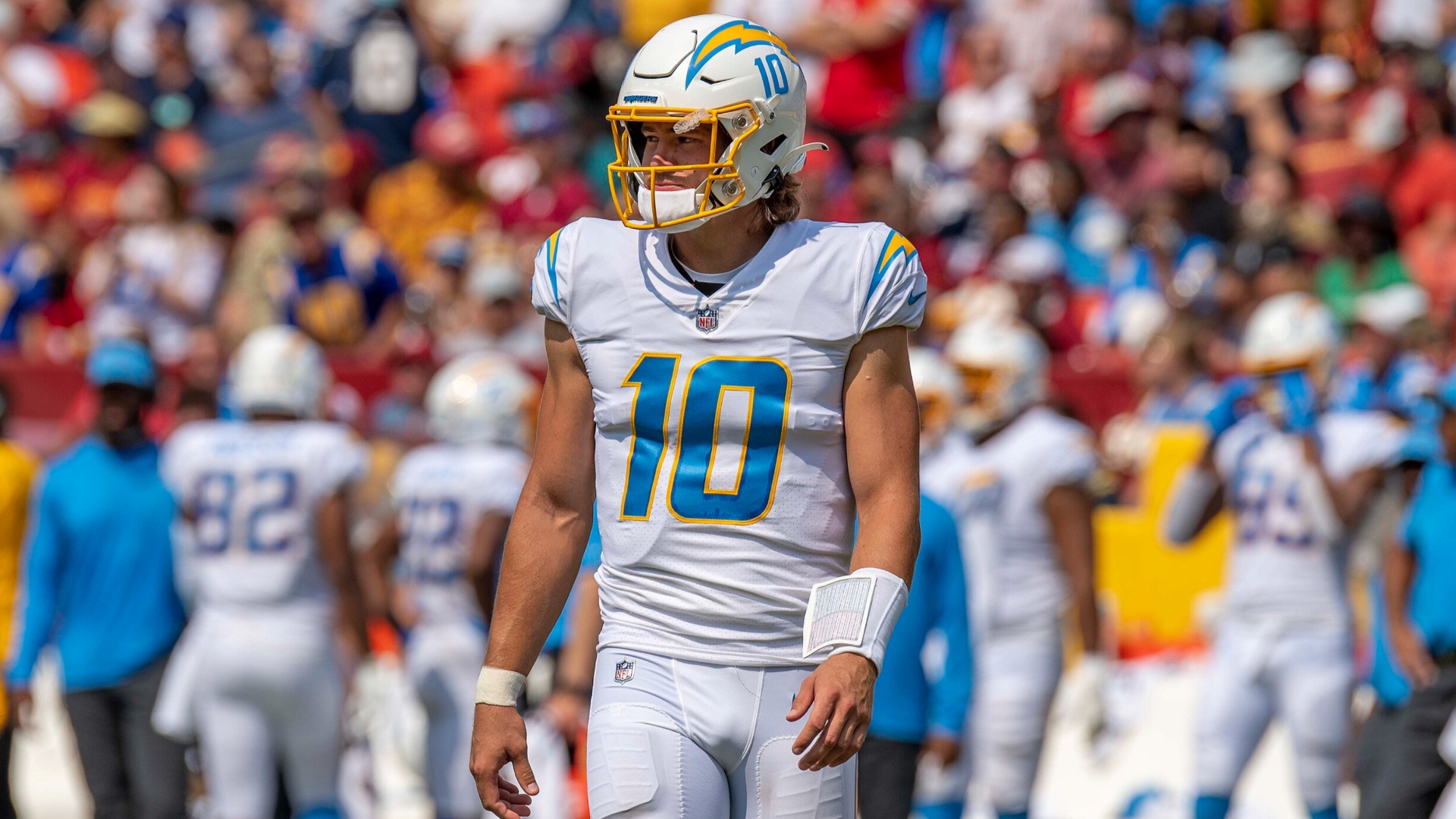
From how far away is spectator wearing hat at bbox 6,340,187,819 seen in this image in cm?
662

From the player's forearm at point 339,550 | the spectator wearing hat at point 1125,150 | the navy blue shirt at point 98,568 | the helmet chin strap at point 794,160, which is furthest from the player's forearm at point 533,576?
the spectator wearing hat at point 1125,150

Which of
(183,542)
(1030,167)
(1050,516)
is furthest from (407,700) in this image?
(1030,167)

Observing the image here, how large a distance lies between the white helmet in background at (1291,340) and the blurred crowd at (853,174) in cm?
108

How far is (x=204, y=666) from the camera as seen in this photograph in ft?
21.3

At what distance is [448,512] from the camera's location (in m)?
7.13

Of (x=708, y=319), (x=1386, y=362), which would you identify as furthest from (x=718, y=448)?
(x=1386, y=362)

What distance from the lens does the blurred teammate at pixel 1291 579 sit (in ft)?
21.8

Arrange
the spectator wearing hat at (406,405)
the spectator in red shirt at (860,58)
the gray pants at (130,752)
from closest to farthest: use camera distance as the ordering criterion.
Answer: the gray pants at (130,752) < the spectator wearing hat at (406,405) < the spectator in red shirt at (860,58)

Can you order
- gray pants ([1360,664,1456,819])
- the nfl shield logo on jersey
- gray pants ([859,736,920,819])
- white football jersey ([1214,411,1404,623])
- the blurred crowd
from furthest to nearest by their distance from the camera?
the blurred crowd, white football jersey ([1214,411,1404,623]), gray pants ([1360,664,1456,819]), gray pants ([859,736,920,819]), the nfl shield logo on jersey

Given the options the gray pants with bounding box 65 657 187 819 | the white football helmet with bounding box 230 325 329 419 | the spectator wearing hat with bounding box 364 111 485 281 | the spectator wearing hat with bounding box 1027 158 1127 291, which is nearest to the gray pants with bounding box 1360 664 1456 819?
the white football helmet with bounding box 230 325 329 419

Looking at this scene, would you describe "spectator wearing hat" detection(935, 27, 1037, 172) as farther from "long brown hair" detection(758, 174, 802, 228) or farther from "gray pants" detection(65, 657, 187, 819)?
→ "long brown hair" detection(758, 174, 802, 228)

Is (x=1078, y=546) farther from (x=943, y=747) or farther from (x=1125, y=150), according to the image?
(x=1125, y=150)

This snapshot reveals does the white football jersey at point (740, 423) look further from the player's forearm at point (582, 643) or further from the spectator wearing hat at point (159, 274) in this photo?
the spectator wearing hat at point (159, 274)

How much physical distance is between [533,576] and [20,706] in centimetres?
390
